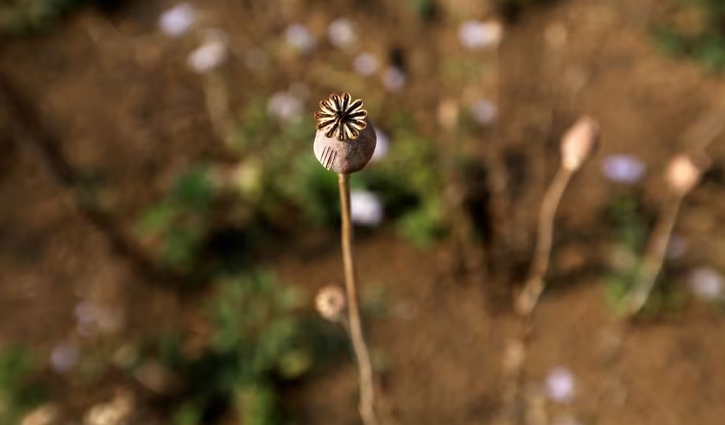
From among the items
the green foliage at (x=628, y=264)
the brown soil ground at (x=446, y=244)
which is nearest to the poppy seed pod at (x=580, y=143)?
the brown soil ground at (x=446, y=244)

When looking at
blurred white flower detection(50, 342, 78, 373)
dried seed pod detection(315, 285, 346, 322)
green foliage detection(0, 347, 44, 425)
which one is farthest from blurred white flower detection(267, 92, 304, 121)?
dried seed pod detection(315, 285, 346, 322)

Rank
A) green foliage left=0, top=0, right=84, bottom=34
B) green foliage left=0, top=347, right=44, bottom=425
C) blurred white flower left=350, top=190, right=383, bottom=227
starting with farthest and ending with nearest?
1. green foliage left=0, top=0, right=84, bottom=34
2. blurred white flower left=350, top=190, right=383, bottom=227
3. green foliage left=0, top=347, right=44, bottom=425

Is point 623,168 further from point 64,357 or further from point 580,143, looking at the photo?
point 64,357

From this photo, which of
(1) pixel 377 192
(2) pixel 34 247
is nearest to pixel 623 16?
(1) pixel 377 192

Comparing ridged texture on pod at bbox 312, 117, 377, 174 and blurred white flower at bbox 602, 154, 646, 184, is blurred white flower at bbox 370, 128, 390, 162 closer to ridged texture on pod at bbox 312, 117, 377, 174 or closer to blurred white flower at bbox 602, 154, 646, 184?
blurred white flower at bbox 602, 154, 646, 184

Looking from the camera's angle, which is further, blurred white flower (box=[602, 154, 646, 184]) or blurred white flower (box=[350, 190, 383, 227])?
blurred white flower (box=[602, 154, 646, 184])

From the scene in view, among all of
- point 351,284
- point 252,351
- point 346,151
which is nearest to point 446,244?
point 252,351

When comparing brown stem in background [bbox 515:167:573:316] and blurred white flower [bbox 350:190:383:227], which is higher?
blurred white flower [bbox 350:190:383:227]
